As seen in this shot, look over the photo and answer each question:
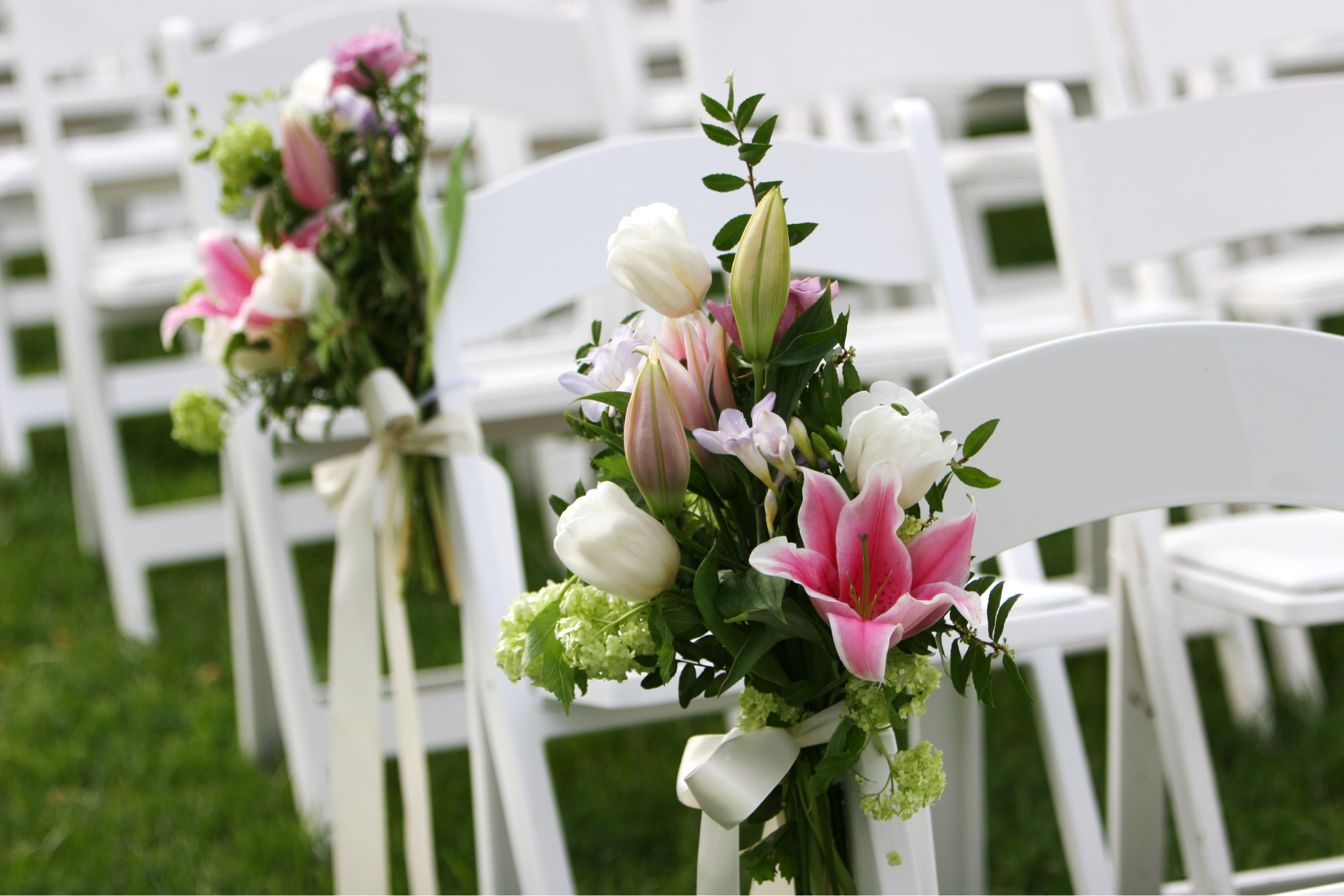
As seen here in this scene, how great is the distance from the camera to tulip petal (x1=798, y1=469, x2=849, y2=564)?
58 cm

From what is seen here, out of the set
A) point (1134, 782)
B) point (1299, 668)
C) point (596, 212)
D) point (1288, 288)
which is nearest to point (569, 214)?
point (596, 212)

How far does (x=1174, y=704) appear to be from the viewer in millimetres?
1261

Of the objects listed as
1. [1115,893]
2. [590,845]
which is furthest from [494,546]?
[590,845]

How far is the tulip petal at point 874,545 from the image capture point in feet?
1.87

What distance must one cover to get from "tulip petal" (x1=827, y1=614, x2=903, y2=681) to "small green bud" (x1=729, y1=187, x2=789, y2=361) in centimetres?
13

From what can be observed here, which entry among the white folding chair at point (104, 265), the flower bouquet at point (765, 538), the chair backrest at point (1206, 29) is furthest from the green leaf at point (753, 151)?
the white folding chair at point (104, 265)

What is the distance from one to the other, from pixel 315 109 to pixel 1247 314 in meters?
1.37

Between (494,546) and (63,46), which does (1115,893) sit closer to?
(494,546)

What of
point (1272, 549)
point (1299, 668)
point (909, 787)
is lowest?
point (1299, 668)

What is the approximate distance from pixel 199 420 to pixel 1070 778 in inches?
36.6

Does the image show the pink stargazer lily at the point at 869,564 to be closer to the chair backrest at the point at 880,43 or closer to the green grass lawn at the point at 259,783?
the green grass lawn at the point at 259,783

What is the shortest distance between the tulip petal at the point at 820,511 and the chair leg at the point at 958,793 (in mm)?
617

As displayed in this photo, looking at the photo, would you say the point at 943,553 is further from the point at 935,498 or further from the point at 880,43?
the point at 880,43

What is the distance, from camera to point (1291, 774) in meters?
1.88
